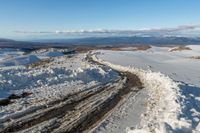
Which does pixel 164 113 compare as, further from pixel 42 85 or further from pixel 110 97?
pixel 42 85

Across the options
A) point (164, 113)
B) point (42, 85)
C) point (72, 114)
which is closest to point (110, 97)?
point (72, 114)

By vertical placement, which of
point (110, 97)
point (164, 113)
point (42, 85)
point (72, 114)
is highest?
point (164, 113)

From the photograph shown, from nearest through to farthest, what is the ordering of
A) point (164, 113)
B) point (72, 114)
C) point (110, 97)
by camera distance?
point (164, 113), point (72, 114), point (110, 97)

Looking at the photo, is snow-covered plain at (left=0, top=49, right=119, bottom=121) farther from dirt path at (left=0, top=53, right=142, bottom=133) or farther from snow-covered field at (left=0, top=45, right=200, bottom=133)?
dirt path at (left=0, top=53, right=142, bottom=133)

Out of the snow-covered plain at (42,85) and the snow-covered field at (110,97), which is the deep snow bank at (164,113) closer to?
the snow-covered field at (110,97)

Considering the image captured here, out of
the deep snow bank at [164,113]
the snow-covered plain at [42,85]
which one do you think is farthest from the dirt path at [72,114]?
the deep snow bank at [164,113]

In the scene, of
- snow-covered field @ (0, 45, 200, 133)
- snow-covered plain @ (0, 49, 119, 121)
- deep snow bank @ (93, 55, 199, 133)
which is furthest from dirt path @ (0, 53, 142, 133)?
deep snow bank @ (93, 55, 199, 133)

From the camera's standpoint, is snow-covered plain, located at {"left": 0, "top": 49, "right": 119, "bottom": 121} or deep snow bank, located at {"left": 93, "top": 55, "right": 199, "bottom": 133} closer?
deep snow bank, located at {"left": 93, "top": 55, "right": 199, "bottom": 133}

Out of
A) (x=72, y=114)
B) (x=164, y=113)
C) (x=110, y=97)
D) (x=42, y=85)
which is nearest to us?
(x=164, y=113)
